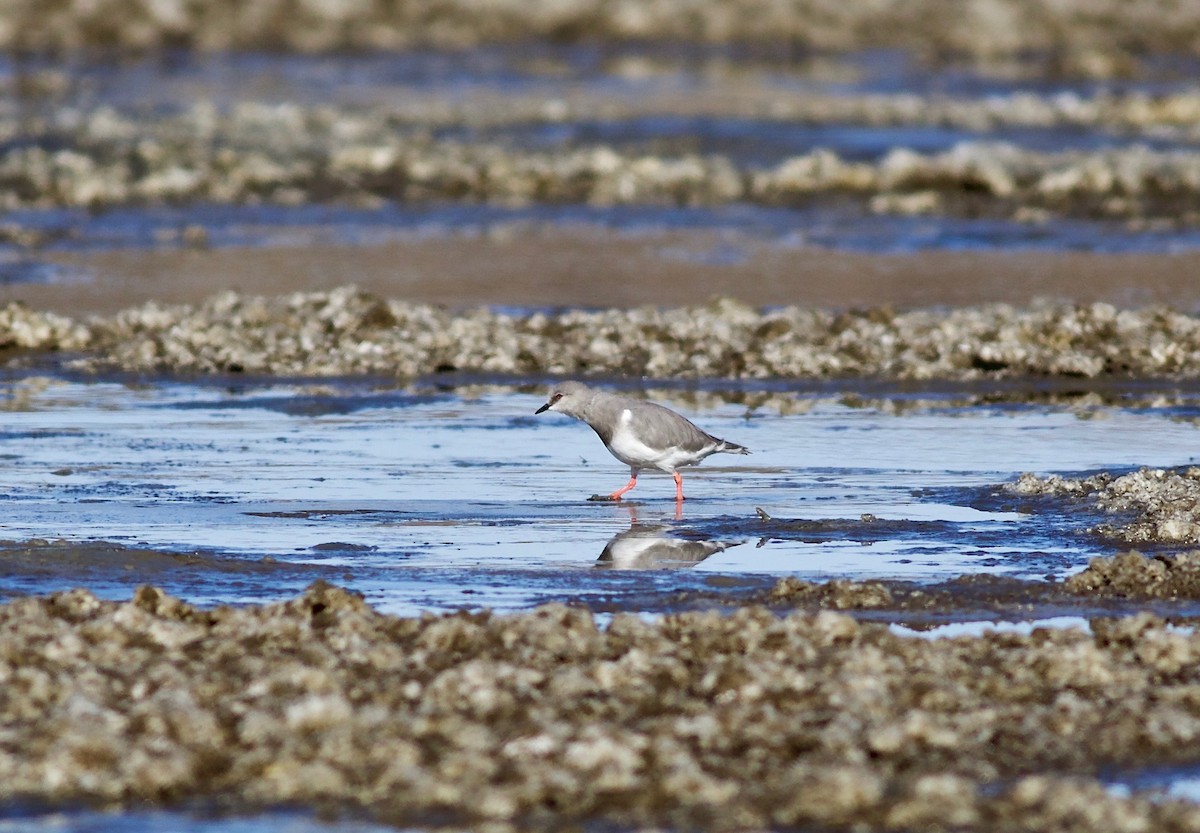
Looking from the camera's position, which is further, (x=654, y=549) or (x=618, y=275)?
(x=618, y=275)

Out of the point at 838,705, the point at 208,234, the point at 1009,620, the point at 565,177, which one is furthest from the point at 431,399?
the point at 565,177

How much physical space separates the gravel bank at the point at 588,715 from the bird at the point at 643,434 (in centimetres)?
365

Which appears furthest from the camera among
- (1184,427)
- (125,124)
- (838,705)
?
(125,124)

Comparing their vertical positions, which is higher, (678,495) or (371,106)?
(371,106)

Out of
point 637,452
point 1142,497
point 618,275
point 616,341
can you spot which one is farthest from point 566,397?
point 618,275

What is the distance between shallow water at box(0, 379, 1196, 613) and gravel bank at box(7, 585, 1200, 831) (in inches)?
50.6

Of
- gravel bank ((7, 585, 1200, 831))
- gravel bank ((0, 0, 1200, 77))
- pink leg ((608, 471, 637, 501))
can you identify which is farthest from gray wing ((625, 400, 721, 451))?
gravel bank ((0, 0, 1200, 77))

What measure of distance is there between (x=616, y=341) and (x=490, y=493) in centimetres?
700

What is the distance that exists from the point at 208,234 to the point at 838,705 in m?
22.7

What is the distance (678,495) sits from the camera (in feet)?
47.2

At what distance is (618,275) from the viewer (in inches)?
1077

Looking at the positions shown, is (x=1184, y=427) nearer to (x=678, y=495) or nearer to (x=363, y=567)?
(x=678, y=495)

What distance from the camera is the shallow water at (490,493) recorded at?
11992 millimetres

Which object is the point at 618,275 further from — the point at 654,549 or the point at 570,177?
the point at 654,549
